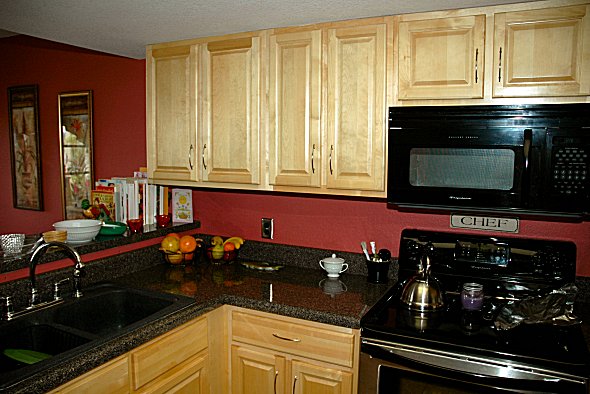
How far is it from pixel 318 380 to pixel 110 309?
1.01 m

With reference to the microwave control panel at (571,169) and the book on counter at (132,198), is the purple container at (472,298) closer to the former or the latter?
the microwave control panel at (571,169)

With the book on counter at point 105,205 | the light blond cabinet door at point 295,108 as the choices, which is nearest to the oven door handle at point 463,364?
the light blond cabinet door at point 295,108

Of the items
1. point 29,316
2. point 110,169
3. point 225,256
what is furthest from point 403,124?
point 110,169

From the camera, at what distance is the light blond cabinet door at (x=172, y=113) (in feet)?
8.81

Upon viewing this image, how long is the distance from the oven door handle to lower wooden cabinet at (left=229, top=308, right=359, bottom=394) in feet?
0.48

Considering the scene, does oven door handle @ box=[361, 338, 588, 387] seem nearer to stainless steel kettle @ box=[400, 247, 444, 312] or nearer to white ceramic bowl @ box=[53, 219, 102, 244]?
stainless steel kettle @ box=[400, 247, 444, 312]

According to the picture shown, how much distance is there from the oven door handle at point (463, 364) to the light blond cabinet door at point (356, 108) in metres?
0.71

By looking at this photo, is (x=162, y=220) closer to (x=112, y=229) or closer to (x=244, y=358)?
(x=112, y=229)

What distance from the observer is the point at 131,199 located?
2.93 metres

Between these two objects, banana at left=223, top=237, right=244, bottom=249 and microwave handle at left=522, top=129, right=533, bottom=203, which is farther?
banana at left=223, top=237, right=244, bottom=249

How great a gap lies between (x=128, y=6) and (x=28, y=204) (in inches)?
103

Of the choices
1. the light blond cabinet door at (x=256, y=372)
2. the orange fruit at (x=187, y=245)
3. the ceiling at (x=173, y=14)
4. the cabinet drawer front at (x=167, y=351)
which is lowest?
the light blond cabinet door at (x=256, y=372)

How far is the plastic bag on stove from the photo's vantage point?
1.92m

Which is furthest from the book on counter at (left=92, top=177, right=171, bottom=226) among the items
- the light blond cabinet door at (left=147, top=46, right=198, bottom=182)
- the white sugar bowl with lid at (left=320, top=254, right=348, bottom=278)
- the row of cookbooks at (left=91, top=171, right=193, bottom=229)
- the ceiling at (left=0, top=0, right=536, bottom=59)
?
the white sugar bowl with lid at (left=320, top=254, right=348, bottom=278)
